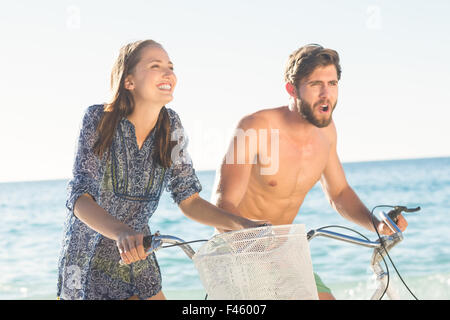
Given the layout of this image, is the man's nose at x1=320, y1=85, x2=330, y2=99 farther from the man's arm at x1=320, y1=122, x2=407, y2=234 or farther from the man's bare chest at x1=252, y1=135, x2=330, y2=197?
the man's arm at x1=320, y1=122, x2=407, y2=234

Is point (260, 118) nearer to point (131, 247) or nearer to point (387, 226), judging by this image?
point (387, 226)

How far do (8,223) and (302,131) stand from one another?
71.5 feet

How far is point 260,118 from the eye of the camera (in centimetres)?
382

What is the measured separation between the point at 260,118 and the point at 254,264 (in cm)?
158

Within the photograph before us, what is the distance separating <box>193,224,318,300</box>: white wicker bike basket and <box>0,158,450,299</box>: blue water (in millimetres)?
7382

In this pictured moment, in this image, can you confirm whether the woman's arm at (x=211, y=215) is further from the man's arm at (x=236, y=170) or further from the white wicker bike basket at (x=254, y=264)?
the man's arm at (x=236, y=170)

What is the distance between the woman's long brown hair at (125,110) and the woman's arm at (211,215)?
0.66 feet

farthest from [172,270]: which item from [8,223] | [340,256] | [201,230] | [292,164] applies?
[8,223]

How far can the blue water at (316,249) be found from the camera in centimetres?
1127

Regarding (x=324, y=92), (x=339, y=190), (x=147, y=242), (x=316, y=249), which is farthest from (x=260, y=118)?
(x=316, y=249)

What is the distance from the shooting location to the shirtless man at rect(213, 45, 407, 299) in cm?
362

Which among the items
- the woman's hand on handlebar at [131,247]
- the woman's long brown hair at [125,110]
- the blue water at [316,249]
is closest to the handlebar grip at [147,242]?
the woman's hand on handlebar at [131,247]

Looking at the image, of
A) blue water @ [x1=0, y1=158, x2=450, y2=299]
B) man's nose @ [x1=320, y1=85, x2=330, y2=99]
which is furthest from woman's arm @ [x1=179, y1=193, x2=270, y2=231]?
blue water @ [x1=0, y1=158, x2=450, y2=299]

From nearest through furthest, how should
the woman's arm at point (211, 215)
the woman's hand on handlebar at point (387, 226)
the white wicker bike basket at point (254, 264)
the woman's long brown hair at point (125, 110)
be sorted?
the white wicker bike basket at point (254, 264) < the woman's arm at point (211, 215) < the woman's long brown hair at point (125, 110) < the woman's hand on handlebar at point (387, 226)
